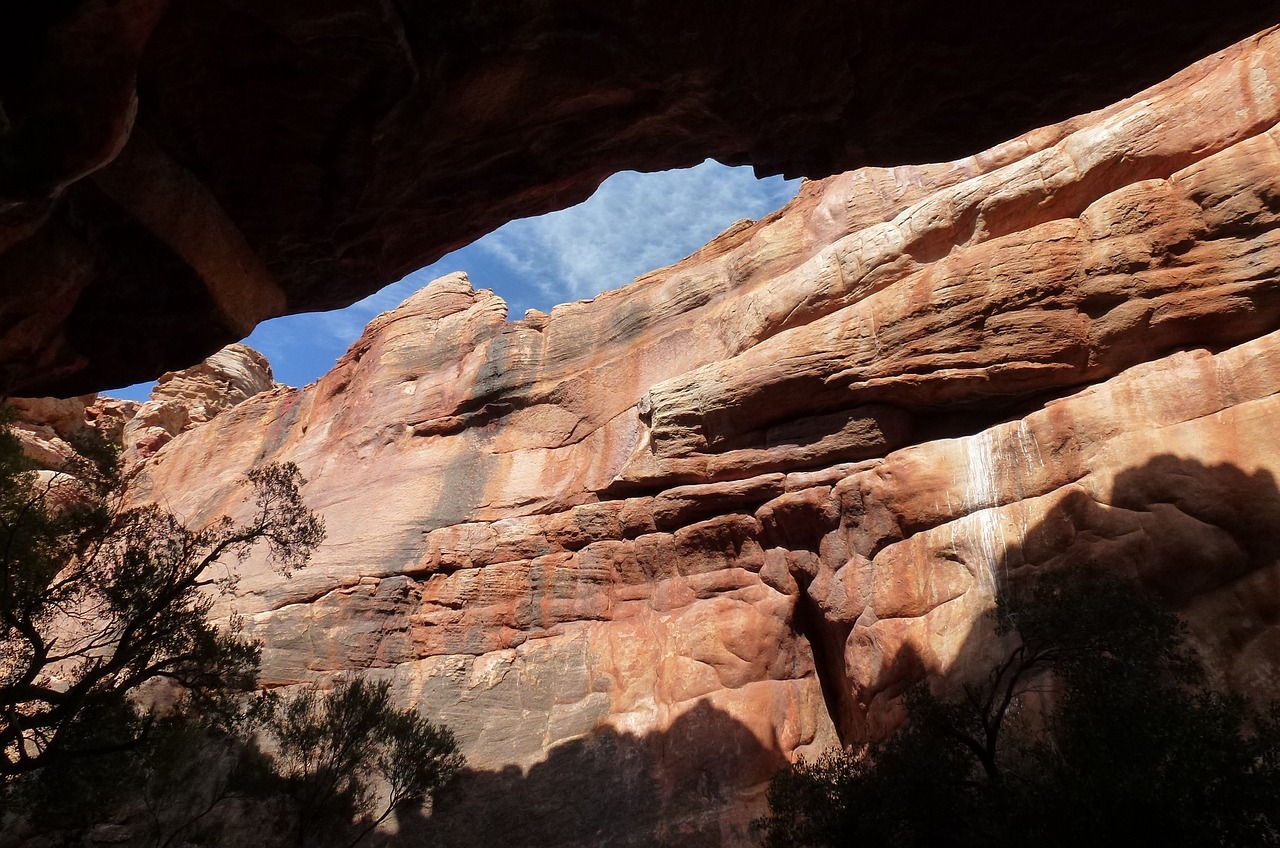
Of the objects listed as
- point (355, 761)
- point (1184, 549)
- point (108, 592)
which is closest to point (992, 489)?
point (1184, 549)

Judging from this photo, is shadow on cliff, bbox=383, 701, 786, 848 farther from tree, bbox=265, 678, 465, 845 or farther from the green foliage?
the green foliage

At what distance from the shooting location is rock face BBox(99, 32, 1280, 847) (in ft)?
52.9

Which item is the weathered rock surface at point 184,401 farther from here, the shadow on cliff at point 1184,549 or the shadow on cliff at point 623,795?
the shadow on cliff at point 1184,549

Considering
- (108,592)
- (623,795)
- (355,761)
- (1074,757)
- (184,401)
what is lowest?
(623,795)

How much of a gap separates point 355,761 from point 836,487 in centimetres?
1393

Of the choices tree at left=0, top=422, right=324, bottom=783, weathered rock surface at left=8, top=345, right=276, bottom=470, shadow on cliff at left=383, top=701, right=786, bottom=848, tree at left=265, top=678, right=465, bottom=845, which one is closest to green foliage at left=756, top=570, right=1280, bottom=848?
shadow on cliff at left=383, top=701, right=786, bottom=848

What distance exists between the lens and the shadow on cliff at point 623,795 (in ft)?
60.3

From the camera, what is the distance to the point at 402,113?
10.9 meters

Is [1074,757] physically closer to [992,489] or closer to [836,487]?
[992,489]

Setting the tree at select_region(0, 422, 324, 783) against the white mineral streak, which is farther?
the white mineral streak

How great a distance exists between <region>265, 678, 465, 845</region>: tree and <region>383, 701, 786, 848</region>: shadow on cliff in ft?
2.38

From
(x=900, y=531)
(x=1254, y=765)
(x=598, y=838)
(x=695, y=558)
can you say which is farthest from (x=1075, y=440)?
(x=598, y=838)

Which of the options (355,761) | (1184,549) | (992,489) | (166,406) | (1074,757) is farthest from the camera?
(166,406)

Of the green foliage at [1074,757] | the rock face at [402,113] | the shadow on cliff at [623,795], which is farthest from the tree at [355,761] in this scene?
the rock face at [402,113]
